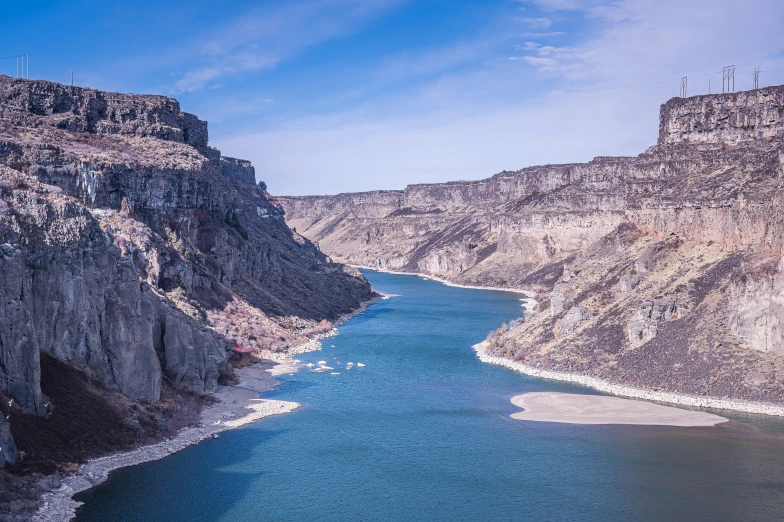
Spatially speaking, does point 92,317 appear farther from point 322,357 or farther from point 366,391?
point 322,357

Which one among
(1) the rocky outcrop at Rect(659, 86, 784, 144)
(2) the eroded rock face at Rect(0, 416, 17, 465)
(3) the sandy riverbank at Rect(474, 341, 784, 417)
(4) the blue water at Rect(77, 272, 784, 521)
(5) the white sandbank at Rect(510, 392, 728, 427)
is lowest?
(4) the blue water at Rect(77, 272, 784, 521)

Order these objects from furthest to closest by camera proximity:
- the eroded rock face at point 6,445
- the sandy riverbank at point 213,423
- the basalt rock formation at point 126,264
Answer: the basalt rock formation at point 126,264, the sandy riverbank at point 213,423, the eroded rock face at point 6,445

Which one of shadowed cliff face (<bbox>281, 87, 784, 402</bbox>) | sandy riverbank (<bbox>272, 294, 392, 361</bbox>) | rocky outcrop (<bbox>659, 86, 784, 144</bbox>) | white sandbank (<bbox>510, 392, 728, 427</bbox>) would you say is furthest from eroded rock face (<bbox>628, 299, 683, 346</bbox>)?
rocky outcrop (<bbox>659, 86, 784, 144</bbox>)

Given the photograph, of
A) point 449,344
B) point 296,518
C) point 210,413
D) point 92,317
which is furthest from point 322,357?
point 296,518

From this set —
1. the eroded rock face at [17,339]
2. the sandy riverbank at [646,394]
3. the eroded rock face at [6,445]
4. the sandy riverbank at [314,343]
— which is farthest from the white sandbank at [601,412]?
the eroded rock face at [6,445]

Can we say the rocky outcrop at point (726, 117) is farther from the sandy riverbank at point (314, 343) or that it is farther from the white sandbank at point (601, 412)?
the white sandbank at point (601, 412)

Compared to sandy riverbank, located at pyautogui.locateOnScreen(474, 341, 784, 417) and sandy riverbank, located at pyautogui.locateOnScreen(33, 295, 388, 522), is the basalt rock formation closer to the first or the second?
sandy riverbank, located at pyautogui.locateOnScreen(33, 295, 388, 522)
